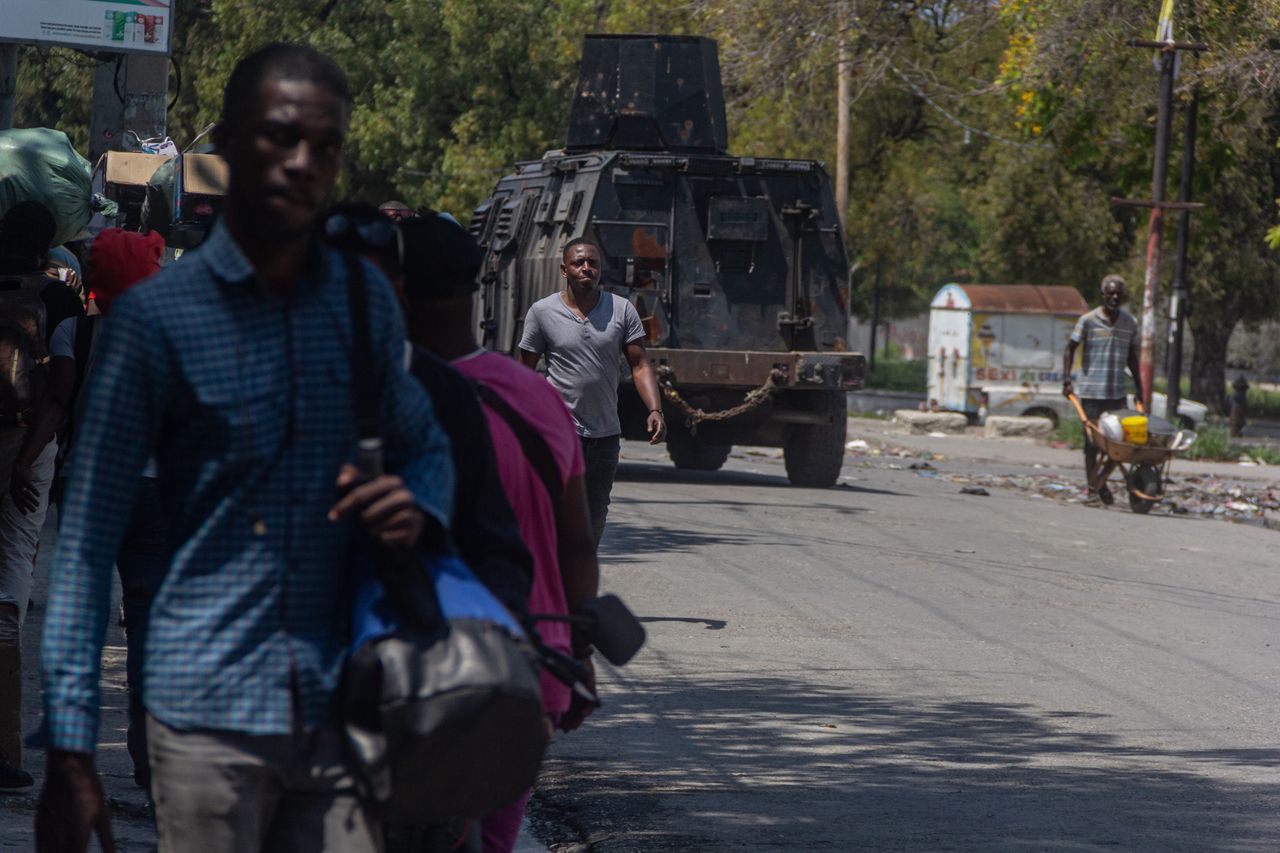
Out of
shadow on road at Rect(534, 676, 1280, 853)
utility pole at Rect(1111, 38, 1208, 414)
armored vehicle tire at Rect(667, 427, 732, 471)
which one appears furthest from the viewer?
utility pole at Rect(1111, 38, 1208, 414)

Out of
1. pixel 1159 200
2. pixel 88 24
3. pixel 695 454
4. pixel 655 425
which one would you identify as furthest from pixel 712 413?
pixel 1159 200

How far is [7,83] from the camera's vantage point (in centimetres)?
1083

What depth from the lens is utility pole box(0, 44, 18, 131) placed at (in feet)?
35.4

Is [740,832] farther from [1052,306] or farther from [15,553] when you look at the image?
[1052,306]

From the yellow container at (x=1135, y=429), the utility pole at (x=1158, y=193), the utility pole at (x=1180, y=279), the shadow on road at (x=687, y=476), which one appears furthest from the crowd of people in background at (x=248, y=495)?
the utility pole at (x=1180, y=279)

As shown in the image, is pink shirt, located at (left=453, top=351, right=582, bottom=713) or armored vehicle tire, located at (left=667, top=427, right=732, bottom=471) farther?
armored vehicle tire, located at (left=667, top=427, right=732, bottom=471)

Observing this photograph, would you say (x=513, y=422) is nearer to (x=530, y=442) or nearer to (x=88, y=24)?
(x=530, y=442)

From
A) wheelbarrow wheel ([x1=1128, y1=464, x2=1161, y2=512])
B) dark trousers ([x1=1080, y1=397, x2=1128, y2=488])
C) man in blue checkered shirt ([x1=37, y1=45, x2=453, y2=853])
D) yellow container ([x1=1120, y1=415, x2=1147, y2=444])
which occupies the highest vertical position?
man in blue checkered shirt ([x1=37, y1=45, x2=453, y2=853])

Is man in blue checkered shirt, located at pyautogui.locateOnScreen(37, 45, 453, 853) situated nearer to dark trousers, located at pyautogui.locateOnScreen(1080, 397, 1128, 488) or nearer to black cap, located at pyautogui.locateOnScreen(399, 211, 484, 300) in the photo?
black cap, located at pyautogui.locateOnScreen(399, 211, 484, 300)

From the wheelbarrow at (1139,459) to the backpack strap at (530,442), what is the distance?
519 inches

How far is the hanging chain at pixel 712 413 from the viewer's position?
16.1 meters

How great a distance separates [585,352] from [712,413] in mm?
8230

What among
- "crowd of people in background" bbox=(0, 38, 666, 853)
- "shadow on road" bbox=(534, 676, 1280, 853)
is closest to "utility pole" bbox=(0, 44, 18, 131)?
"shadow on road" bbox=(534, 676, 1280, 853)

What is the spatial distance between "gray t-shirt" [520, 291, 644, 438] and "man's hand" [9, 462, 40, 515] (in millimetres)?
2500
